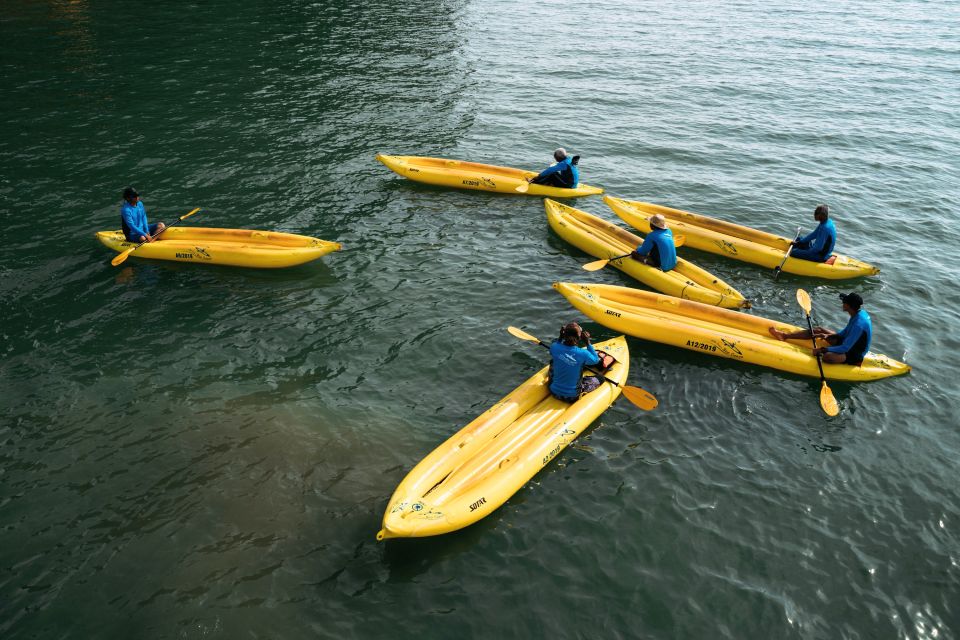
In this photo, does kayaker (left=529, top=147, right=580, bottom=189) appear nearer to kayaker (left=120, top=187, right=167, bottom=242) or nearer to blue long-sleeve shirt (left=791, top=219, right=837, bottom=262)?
blue long-sleeve shirt (left=791, top=219, right=837, bottom=262)

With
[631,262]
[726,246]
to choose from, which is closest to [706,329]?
[631,262]

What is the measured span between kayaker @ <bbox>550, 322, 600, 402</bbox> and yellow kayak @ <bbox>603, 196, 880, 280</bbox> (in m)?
8.05

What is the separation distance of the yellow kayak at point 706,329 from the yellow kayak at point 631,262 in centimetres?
113

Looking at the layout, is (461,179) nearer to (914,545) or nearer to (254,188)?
(254,188)

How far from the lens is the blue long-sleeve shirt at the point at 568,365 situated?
39.3ft

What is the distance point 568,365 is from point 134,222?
12.5 metres

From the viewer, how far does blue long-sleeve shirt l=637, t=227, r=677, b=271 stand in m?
16.7

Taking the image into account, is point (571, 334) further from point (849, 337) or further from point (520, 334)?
point (849, 337)

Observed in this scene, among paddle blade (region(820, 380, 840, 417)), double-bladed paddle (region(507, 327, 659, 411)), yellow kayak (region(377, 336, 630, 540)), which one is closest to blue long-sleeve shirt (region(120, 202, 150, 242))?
yellow kayak (region(377, 336, 630, 540))

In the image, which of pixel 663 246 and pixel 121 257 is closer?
pixel 121 257

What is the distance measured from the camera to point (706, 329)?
14391 millimetres

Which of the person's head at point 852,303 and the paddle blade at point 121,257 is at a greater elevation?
the person's head at point 852,303

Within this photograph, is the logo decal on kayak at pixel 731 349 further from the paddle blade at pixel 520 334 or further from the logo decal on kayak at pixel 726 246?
the logo decal on kayak at pixel 726 246

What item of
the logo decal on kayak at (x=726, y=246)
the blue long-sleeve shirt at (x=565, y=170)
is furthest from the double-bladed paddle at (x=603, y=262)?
the blue long-sleeve shirt at (x=565, y=170)
